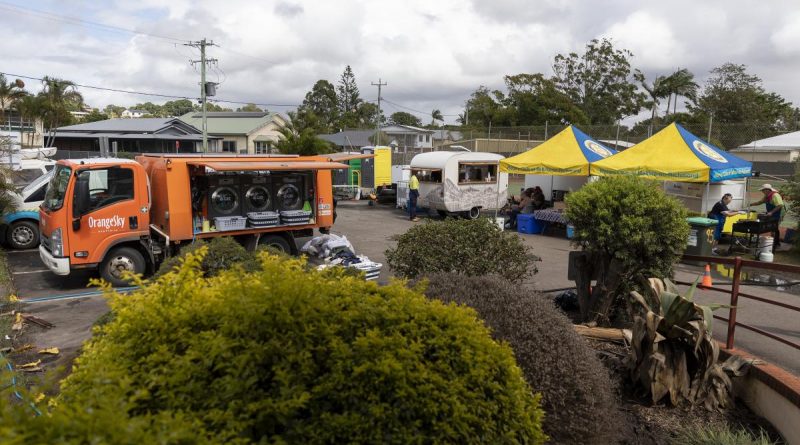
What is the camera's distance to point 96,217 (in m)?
9.91

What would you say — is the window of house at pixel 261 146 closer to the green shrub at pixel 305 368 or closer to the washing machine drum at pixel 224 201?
the washing machine drum at pixel 224 201

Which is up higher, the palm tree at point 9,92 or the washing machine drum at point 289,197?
the palm tree at point 9,92

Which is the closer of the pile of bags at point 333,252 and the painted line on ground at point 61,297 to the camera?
the painted line on ground at point 61,297

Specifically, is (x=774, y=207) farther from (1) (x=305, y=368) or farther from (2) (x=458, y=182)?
(1) (x=305, y=368)

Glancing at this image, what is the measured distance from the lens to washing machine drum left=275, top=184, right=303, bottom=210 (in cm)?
1162

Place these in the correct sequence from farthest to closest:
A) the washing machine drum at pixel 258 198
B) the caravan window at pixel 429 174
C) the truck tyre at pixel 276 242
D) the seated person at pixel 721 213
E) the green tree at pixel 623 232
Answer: the caravan window at pixel 429 174 → the seated person at pixel 721 213 → the truck tyre at pixel 276 242 → the washing machine drum at pixel 258 198 → the green tree at pixel 623 232

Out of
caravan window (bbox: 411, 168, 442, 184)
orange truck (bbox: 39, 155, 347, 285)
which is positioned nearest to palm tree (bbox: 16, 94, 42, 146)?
caravan window (bbox: 411, 168, 442, 184)

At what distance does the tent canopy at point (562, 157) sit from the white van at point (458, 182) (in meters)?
2.16

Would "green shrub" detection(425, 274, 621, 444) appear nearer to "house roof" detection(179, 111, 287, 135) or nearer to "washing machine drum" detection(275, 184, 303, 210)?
"washing machine drum" detection(275, 184, 303, 210)

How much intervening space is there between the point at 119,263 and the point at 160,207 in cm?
123

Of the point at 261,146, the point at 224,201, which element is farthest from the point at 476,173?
the point at 261,146

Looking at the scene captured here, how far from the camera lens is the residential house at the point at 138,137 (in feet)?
137

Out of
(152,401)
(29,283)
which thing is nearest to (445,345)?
(152,401)

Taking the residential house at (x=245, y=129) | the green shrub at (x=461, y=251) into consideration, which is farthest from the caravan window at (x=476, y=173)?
the residential house at (x=245, y=129)
